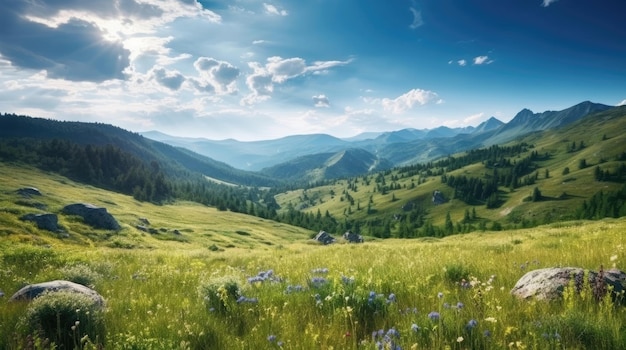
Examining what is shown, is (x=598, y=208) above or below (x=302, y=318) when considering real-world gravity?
below

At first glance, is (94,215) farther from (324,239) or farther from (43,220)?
(324,239)

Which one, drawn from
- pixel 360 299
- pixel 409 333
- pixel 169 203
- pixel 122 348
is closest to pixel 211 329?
pixel 122 348

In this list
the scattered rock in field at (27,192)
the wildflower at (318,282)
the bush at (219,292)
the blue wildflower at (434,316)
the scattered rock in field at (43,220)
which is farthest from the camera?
the scattered rock in field at (27,192)

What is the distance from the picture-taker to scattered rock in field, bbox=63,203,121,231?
224ft

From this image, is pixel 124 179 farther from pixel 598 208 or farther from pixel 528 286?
pixel 598 208

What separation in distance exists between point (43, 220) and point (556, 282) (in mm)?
64869

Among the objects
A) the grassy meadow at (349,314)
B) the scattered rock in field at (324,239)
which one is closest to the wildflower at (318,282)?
the grassy meadow at (349,314)

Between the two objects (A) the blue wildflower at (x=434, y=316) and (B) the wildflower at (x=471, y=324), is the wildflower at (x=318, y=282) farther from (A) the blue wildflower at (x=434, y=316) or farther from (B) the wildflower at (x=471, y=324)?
(B) the wildflower at (x=471, y=324)

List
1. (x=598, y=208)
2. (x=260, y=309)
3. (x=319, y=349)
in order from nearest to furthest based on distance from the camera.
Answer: (x=319, y=349)
(x=260, y=309)
(x=598, y=208)

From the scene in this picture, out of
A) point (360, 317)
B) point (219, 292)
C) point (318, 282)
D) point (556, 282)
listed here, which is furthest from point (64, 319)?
point (556, 282)

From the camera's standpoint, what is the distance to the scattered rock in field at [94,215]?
68125 mm

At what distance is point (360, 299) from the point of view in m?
5.04

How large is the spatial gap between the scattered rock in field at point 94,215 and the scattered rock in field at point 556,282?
74.6 meters

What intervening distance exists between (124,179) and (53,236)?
12874cm
